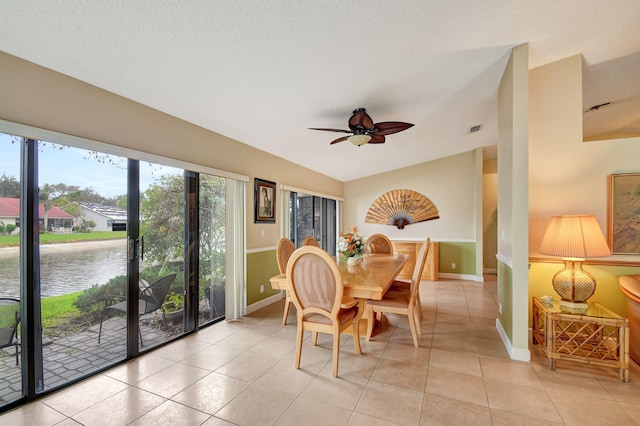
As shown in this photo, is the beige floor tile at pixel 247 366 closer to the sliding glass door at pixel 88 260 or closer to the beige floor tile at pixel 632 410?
the sliding glass door at pixel 88 260

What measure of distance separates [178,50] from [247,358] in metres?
2.55

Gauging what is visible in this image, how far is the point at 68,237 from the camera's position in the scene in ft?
7.00

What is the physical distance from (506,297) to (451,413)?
5.08 feet

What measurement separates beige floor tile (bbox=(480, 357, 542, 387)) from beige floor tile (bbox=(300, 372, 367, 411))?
108cm

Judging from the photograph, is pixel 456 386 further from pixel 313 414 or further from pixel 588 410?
pixel 313 414

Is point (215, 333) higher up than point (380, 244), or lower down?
lower down

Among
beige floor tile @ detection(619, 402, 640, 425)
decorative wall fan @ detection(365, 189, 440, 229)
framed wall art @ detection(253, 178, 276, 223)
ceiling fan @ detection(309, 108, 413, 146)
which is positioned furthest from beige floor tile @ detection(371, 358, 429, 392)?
decorative wall fan @ detection(365, 189, 440, 229)

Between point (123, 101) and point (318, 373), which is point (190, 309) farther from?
point (123, 101)

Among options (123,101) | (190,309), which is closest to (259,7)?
(123,101)

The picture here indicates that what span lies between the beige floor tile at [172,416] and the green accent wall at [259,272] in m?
1.91

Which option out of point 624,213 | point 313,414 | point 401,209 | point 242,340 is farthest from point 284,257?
point 401,209

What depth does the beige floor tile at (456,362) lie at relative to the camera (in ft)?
7.45

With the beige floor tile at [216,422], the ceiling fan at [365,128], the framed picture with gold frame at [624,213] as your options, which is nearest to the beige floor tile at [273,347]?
the beige floor tile at [216,422]

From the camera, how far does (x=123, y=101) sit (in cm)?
237
